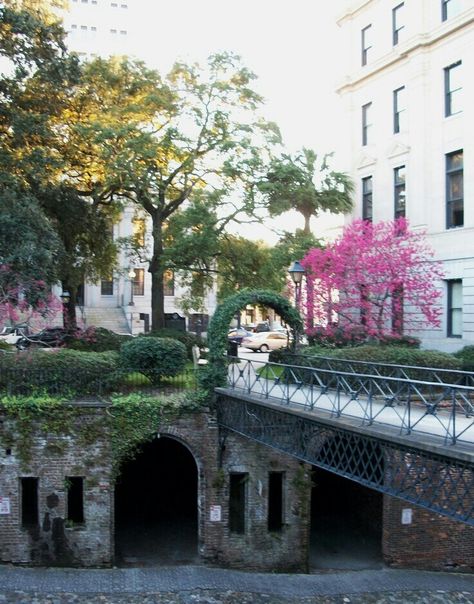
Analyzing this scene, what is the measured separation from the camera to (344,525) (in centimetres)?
2127

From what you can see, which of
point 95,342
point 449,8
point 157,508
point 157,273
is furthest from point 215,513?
point 449,8

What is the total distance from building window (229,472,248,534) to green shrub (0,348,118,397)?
4490 mm

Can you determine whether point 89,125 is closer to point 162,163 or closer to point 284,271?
point 162,163

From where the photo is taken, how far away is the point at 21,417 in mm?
17406

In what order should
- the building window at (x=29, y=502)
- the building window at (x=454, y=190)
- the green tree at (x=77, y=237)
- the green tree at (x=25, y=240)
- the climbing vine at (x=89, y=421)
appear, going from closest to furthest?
1. the climbing vine at (x=89, y=421)
2. the building window at (x=29, y=502)
3. the green tree at (x=25, y=240)
4. the building window at (x=454, y=190)
5. the green tree at (x=77, y=237)

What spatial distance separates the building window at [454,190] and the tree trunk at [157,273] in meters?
11.8

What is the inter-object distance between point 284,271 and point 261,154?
4.76 meters

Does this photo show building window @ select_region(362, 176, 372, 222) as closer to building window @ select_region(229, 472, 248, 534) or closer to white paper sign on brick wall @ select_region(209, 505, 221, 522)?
building window @ select_region(229, 472, 248, 534)

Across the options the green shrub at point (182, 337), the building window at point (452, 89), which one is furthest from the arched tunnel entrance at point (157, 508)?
the building window at point (452, 89)

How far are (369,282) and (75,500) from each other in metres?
12.2

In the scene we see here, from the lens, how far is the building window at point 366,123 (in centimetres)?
3111

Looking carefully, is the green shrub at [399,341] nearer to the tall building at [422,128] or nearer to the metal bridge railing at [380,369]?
the tall building at [422,128]

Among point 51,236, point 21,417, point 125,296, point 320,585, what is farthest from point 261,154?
point 125,296

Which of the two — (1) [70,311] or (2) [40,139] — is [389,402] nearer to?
(2) [40,139]
